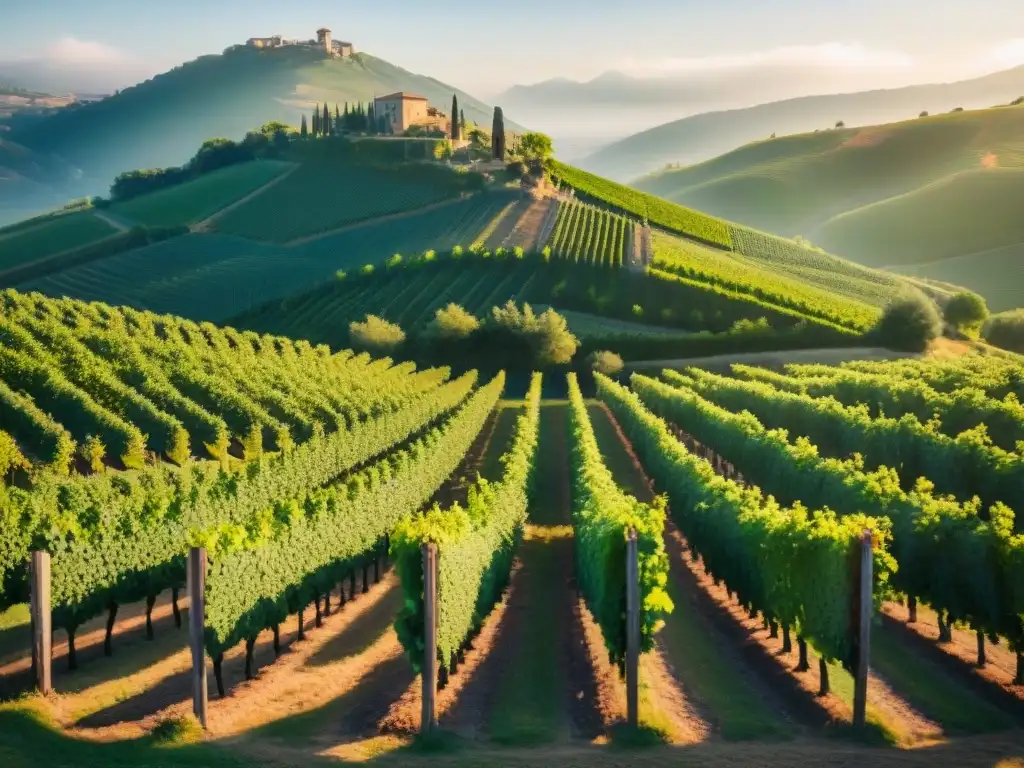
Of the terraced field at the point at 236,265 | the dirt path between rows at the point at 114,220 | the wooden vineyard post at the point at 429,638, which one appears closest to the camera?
the wooden vineyard post at the point at 429,638

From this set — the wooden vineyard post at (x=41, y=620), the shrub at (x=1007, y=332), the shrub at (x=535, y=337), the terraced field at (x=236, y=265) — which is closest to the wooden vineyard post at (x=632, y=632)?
the wooden vineyard post at (x=41, y=620)

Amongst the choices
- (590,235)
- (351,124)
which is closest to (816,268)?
(590,235)

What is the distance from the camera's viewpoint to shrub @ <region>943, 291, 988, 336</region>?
83.2m

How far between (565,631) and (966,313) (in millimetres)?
76937

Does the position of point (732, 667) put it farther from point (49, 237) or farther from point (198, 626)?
point (49, 237)

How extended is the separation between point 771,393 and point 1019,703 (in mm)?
26920

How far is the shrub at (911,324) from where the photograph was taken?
240 feet

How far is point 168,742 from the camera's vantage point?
39.8ft

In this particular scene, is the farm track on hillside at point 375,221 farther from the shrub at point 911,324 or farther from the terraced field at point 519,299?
the shrub at point 911,324

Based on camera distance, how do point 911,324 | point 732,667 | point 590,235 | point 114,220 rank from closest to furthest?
point 732,667 < point 911,324 < point 590,235 < point 114,220

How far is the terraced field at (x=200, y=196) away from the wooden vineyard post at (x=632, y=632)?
12217 centimetres

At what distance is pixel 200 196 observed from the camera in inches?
5335

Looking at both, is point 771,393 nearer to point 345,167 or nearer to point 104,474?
point 104,474

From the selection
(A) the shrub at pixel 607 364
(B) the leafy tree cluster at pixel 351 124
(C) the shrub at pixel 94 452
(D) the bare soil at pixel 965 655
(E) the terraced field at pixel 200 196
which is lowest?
(D) the bare soil at pixel 965 655
